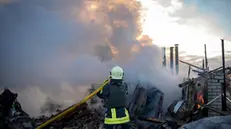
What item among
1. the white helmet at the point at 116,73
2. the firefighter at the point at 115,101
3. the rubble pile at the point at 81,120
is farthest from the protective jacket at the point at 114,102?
the rubble pile at the point at 81,120

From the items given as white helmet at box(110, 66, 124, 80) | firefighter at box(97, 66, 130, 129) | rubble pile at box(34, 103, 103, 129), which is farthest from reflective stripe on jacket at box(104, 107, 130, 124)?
rubble pile at box(34, 103, 103, 129)

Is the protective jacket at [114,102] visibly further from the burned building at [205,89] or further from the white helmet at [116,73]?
the burned building at [205,89]

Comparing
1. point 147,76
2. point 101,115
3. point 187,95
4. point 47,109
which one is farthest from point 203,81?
point 47,109

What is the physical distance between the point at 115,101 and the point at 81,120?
4.30 m

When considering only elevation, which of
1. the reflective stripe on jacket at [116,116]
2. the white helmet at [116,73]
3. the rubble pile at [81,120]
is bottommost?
the rubble pile at [81,120]

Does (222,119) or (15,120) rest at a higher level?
(222,119)

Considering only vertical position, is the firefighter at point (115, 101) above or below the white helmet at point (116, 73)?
below

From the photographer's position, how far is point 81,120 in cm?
935

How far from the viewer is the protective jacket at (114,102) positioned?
5.39m

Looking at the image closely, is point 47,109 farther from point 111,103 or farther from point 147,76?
point 111,103

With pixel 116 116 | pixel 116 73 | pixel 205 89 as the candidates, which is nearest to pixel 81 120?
pixel 116 116

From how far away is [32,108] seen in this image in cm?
1320

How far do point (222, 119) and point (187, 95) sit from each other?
970cm

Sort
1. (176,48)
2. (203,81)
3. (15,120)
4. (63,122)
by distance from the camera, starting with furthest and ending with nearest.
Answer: (176,48), (203,81), (63,122), (15,120)
